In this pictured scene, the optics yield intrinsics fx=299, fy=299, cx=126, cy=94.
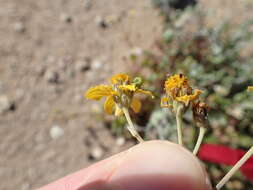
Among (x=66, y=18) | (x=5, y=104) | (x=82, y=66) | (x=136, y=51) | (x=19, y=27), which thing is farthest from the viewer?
(x=66, y=18)

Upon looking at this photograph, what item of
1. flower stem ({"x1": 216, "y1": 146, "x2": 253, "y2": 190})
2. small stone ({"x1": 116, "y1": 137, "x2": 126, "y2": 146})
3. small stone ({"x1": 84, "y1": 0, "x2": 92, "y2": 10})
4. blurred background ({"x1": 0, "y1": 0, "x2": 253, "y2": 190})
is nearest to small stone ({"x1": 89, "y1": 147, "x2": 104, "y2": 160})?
blurred background ({"x1": 0, "y1": 0, "x2": 253, "y2": 190})

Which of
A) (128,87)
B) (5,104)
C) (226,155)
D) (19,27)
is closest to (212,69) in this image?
(226,155)

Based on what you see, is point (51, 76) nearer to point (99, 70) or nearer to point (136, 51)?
point (99, 70)

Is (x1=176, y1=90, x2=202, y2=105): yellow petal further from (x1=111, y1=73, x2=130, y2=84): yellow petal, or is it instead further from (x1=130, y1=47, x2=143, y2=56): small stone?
(x1=130, y1=47, x2=143, y2=56): small stone

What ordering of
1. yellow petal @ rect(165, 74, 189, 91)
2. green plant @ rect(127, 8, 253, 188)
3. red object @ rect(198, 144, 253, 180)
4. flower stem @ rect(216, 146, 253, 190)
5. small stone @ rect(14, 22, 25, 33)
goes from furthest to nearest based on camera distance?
small stone @ rect(14, 22, 25, 33), green plant @ rect(127, 8, 253, 188), red object @ rect(198, 144, 253, 180), yellow petal @ rect(165, 74, 189, 91), flower stem @ rect(216, 146, 253, 190)

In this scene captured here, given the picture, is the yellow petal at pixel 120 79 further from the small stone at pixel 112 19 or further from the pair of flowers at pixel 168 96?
the small stone at pixel 112 19

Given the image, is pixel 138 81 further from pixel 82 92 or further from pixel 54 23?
pixel 54 23
